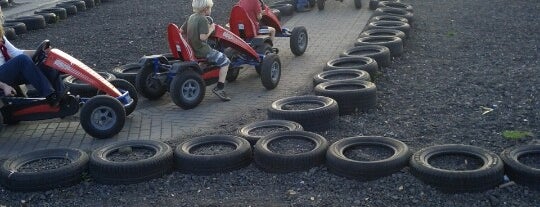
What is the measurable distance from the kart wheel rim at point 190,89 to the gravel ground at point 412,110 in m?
0.87

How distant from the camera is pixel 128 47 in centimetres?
1229

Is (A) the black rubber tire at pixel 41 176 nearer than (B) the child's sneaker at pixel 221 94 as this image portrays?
Yes

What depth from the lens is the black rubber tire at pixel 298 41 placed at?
11195 millimetres

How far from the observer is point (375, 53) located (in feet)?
32.6

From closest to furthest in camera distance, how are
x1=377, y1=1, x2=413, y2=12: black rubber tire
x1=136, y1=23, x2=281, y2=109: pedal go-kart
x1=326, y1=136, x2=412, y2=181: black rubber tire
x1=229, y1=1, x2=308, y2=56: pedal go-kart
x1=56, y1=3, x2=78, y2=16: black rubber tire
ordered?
x1=326, y1=136, x2=412, y2=181: black rubber tire < x1=136, y1=23, x2=281, y2=109: pedal go-kart < x1=229, y1=1, x2=308, y2=56: pedal go-kart < x1=377, y1=1, x2=413, y2=12: black rubber tire < x1=56, y1=3, x2=78, y2=16: black rubber tire

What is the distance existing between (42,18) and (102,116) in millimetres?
8937

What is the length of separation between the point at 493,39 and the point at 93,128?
8.05 meters

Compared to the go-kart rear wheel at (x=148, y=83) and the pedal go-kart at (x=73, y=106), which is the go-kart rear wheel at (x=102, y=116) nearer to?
the pedal go-kart at (x=73, y=106)

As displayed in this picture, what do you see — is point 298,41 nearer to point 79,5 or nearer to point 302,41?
point 302,41

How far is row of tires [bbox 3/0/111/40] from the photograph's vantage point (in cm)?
1429

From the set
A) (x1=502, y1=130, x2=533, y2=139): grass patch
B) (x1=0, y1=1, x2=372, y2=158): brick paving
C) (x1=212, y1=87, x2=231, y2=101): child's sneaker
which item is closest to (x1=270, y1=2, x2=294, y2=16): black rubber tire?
(x1=0, y1=1, x2=372, y2=158): brick paving

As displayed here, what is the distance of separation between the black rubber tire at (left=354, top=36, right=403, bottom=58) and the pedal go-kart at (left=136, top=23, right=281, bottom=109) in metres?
2.26

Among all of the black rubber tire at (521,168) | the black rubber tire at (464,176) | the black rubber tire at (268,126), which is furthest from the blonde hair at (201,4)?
the black rubber tire at (521,168)

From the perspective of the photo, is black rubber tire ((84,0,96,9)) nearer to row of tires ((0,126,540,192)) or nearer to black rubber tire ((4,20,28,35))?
black rubber tire ((4,20,28,35))
